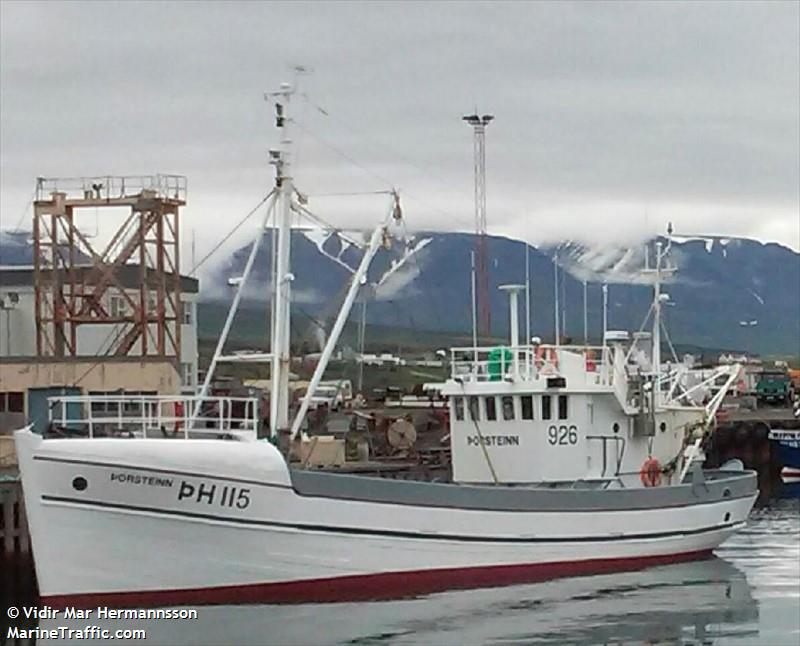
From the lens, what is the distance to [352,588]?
31328 millimetres

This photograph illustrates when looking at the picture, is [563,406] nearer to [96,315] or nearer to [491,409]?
[491,409]

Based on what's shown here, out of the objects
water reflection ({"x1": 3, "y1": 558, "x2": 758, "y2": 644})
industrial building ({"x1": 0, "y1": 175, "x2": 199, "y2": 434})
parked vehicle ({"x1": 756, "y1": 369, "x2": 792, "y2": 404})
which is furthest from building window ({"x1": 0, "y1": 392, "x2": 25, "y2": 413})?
parked vehicle ({"x1": 756, "y1": 369, "x2": 792, "y2": 404})

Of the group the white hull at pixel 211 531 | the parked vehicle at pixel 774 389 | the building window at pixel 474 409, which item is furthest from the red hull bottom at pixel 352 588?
the parked vehicle at pixel 774 389

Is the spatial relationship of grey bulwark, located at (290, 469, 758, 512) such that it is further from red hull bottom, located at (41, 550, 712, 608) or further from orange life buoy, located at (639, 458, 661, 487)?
red hull bottom, located at (41, 550, 712, 608)

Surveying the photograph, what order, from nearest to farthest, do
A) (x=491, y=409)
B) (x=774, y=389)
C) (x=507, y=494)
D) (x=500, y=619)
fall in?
(x=500, y=619)
(x=507, y=494)
(x=491, y=409)
(x=774, y=389)

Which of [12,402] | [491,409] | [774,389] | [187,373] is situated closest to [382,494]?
[491,409]

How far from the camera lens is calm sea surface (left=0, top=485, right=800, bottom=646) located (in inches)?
1113

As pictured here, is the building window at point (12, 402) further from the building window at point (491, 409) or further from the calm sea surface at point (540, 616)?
the building window at point (491, 409)

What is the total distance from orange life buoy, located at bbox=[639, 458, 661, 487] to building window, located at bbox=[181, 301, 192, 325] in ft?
81.5

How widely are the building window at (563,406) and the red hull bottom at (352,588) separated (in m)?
2.87

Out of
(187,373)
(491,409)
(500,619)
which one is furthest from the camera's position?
(187,373)

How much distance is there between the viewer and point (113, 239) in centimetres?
5484

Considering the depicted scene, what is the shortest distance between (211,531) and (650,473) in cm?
1094

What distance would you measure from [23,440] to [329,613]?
5605 mm
